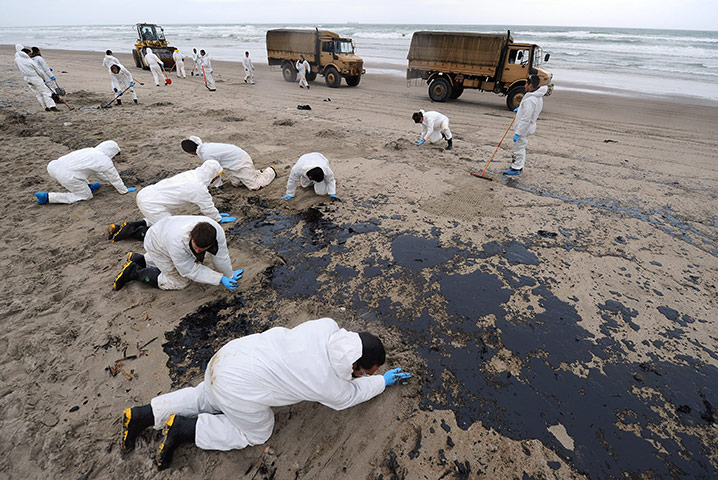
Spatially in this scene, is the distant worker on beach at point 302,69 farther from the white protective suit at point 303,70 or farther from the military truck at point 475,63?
the military truck at point 475,63

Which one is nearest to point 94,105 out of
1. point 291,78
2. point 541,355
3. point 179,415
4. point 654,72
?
point 291,78

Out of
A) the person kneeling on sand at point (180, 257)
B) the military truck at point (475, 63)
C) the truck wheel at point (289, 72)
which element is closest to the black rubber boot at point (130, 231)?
the person kneeling on sand at point (180, 257)

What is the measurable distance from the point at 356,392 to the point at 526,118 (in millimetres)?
5948

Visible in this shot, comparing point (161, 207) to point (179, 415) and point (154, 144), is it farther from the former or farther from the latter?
point (154, 144)

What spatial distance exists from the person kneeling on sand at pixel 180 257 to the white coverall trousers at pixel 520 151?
5.55m

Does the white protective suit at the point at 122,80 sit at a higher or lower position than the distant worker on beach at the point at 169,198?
higher

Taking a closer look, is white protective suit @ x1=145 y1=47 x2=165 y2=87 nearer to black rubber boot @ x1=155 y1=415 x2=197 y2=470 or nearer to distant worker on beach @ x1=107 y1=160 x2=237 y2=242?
distant worker on beach @ x1=107 y1=160 x2=237 y2=242

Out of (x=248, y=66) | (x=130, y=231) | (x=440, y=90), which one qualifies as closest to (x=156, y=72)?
(x=248, y=66)

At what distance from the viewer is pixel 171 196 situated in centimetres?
391

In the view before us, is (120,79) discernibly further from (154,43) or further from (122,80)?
(154,43)

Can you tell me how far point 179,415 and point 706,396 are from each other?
4041 mm

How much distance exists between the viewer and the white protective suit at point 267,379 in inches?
76.2

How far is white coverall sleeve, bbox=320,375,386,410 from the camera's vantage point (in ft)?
6.79

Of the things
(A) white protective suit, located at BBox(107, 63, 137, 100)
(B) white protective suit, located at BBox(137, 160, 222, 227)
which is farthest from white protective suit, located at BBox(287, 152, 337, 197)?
(A) white protective suit, located at BBox(107, 63, 137, 100)
